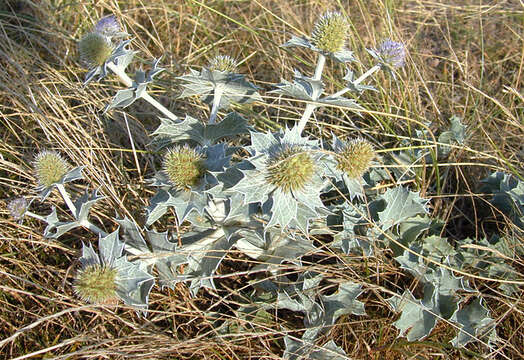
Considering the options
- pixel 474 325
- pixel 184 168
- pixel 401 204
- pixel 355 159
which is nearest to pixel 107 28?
pixel 184 168

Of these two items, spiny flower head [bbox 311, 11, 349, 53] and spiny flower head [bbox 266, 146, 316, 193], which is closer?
spiny flower head [bbox 266, 146, 316, 193]

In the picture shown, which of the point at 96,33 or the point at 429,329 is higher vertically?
the point at 96,33

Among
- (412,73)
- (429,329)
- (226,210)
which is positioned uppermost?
(412,73)

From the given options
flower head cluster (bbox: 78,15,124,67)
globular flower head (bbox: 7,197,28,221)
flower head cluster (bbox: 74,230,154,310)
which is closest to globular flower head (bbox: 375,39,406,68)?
flower head cluster (bbox: 78,15,124,67)

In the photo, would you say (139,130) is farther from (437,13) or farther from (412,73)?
(437,13)

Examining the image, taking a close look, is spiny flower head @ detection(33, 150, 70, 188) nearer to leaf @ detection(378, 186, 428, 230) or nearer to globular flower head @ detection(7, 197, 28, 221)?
globular flower head @ detection(7, 197, 28, 221)

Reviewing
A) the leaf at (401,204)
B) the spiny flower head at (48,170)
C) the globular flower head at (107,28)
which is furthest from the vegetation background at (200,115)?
the globular flower head at (107,28)

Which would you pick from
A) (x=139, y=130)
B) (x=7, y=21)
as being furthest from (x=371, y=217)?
(x=7, y=21)
